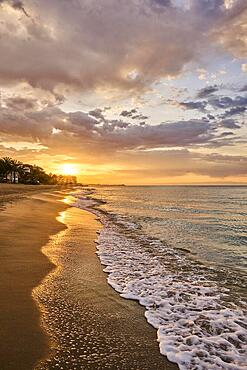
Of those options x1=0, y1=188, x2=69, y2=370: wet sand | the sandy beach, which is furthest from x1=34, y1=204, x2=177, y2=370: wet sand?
x1=0, y1=188, x2=69, y2=370: wet sand

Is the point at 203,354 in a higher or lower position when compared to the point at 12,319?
lower

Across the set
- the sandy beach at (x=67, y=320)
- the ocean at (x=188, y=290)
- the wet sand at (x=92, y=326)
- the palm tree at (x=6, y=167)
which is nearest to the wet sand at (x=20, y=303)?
the sandy beach at (x=67, y=320)

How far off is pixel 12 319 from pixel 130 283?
3300 millimetres

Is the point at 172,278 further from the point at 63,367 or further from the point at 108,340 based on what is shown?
the point at 63,367

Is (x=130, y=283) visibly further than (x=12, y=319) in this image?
Yes

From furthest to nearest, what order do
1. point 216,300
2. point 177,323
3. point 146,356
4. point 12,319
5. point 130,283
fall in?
1. point 130,283
2. point 216,300
3. point 177,323
4. point 12,319
5. point 146,356

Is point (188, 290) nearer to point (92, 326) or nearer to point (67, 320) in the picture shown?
point (92, 326)

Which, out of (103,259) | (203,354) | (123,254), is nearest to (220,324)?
(203,354)

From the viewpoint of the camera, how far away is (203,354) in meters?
4.19

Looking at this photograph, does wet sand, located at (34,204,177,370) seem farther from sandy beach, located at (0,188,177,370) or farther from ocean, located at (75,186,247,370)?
ocean, located at (75,186,247,370)

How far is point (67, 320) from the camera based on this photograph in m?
4.79

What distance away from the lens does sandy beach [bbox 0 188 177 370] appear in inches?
146

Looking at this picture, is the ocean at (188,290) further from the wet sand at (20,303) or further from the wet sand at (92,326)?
the wet sand at (20,303)

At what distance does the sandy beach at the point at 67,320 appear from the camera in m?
3.72
